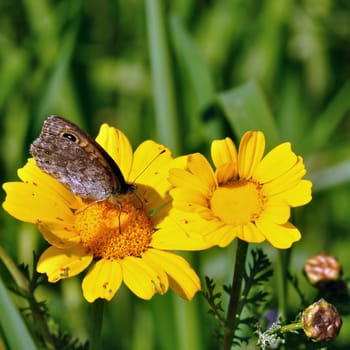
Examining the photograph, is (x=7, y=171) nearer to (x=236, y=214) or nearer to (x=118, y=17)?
(x=118, y=17)

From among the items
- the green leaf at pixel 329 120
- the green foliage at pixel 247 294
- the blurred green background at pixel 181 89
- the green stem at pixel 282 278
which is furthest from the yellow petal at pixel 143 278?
the green leaf at pixel 329 120

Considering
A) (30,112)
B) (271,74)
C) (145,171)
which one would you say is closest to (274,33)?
(271,74)

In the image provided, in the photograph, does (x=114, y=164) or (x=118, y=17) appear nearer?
(x=114, y=164)

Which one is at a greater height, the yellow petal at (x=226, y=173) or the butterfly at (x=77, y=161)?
the butterfly at (x=77, y=161)

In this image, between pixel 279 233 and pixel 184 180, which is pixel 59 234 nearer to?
pixel 184 180

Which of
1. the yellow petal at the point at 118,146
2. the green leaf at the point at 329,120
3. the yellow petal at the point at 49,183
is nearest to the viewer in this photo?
the yellow petal at the point at 49,183

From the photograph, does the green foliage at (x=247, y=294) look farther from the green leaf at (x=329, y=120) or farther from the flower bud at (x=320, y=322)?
the green leaf at (x=329, y=120)
